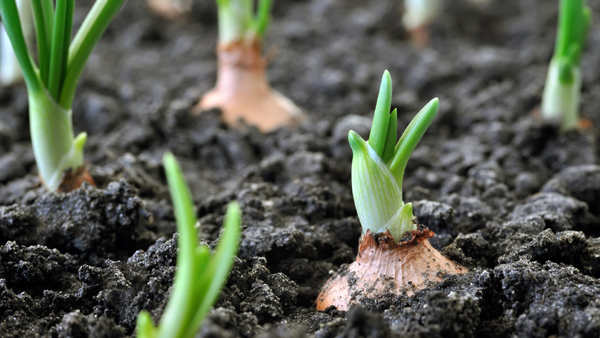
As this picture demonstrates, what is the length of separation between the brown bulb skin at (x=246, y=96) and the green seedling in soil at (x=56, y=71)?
2.46ft

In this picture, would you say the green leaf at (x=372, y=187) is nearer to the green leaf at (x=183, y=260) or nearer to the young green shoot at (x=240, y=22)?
the green leaf at (x=183, y=260)

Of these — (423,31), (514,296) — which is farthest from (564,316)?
(423,31)

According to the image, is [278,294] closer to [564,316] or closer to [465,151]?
[564,316]

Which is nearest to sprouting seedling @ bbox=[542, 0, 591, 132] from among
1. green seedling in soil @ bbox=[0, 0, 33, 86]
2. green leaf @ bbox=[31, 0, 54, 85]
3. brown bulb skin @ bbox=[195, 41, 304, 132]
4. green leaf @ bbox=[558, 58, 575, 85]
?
green leaf @ bbox=[558, 58, 575, 85]

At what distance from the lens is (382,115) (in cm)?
98

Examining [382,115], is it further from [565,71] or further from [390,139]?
[565,71]

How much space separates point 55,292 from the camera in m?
1.06

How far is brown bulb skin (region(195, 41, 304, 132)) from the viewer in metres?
2.04

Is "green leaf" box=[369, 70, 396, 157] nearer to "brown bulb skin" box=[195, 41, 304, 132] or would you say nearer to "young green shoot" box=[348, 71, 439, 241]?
"young green shoot" box=[348, 71, 439, 241]

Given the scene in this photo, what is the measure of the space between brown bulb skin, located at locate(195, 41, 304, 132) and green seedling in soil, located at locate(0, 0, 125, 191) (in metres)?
0.75

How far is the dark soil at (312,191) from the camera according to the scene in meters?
0.98

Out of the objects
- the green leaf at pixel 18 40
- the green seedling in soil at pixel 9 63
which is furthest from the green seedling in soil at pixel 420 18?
the green leaf at pixel 18 40

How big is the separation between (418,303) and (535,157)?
3.40 ft

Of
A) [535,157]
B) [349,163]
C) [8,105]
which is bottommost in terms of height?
[8,105]
